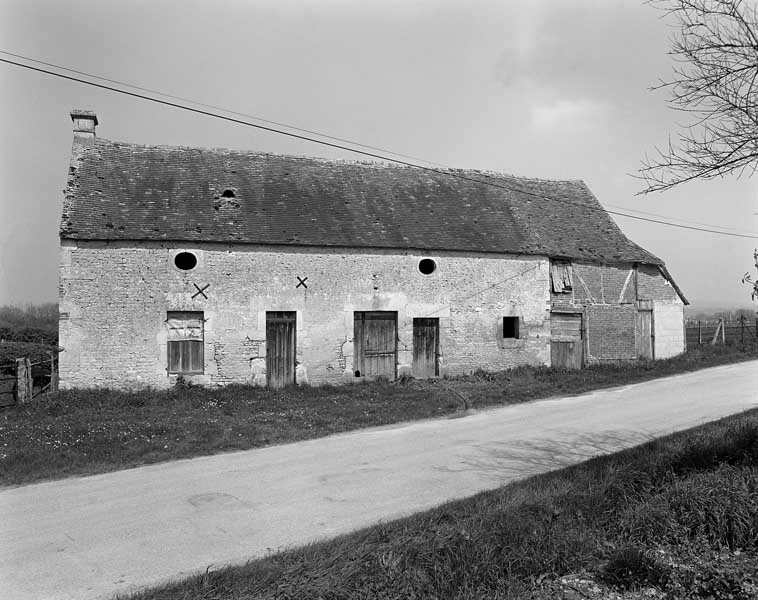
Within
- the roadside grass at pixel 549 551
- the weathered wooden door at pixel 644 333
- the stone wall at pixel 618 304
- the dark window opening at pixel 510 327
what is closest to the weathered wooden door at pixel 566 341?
the stone wall at pixel 618 304

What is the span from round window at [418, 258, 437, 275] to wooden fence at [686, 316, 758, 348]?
14134 millimetres

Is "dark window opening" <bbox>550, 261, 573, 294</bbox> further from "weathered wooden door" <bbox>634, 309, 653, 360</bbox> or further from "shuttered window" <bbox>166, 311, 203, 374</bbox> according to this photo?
"shuttered window" <bbox>166, 311, 203, 374</bbox>

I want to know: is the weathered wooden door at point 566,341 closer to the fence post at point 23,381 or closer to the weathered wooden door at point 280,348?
the weathered wooden door at point 280,348

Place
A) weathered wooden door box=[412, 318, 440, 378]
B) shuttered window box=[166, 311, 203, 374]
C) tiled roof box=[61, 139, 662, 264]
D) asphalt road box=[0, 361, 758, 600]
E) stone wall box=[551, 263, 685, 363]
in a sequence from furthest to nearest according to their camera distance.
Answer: stone wall box=[551, 263, 685, 363]
weathered wooden door box=[412, 318, 440, 378]
tiled roof box=[61, 139, 662, 264]
shuttered window box=[166, 311, 203, 374]
asphalt road box=[0, 361, 758, 600]

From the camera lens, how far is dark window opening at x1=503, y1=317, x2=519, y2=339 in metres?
17.2

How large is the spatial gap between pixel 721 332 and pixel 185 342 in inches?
891

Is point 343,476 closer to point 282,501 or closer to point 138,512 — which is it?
point 282,501

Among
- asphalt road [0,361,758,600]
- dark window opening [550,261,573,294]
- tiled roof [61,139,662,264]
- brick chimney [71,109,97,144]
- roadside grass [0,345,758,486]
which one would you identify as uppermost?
brick chimney [71,109,97,144]

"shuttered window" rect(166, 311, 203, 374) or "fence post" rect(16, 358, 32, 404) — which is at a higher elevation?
"shuttered window" rect(166, 311, 203, 374)

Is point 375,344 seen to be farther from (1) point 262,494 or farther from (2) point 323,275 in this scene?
(1) point 262,494

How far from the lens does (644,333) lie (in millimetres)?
19016

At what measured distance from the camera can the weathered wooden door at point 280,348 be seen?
14891mm

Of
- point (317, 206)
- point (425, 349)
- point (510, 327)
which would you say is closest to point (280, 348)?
point (425, 349)

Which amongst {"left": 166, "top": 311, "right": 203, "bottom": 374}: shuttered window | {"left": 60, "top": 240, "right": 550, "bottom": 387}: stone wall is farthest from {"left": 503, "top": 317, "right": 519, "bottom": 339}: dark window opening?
{"left": 166, "top": 311, "right": 203, "bottom": 374}: shuttered window
